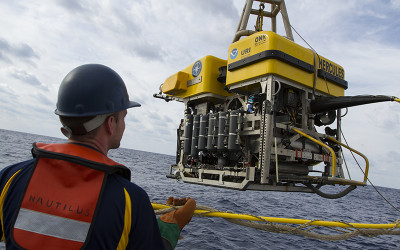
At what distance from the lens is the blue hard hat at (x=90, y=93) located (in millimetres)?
1548

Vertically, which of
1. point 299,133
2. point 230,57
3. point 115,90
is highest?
point 230,57

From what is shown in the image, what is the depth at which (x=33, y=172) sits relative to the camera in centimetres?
137

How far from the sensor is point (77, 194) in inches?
51.6

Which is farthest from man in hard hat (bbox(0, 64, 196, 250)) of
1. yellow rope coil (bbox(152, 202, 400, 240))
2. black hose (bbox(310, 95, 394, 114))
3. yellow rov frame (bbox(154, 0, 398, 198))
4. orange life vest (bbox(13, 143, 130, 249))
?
black hose (bbox(310, 95, 394, 114))

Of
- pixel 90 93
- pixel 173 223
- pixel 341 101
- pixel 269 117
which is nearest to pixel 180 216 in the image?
pixel 173 223

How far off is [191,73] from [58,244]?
9.07 metres

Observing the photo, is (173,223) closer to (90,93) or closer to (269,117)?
(90,93)

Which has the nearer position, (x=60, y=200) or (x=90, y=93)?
(x=60, y=200)

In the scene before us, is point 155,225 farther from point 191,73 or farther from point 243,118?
point 191,73

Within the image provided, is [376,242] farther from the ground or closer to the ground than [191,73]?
closer to the ground

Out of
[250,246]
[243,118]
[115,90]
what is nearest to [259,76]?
[243,118]

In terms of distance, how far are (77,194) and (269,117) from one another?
6232 millimetres

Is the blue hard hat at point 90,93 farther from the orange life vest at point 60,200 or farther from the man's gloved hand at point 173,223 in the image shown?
the man's gloved hand at point 173,223

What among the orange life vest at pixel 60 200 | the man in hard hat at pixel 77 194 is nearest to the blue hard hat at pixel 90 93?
the man in hard hat at pixel 77 194
